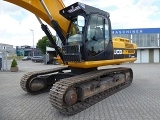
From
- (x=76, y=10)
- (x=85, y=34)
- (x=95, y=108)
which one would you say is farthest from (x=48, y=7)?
(x=95, y=108)

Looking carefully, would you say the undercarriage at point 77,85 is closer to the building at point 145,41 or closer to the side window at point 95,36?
the side window at point 95,36

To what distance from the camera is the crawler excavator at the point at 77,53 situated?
6.31 m

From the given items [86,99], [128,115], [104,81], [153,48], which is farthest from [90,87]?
[153,48]

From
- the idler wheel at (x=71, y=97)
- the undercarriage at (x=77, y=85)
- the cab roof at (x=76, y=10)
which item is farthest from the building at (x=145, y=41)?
the idler wheel at (x=71, y=97)

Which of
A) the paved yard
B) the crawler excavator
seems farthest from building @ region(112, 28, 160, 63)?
the paved yard

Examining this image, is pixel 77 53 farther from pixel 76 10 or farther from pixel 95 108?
pixel 95 108

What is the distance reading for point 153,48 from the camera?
4272 centimetres

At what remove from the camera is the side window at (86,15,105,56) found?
7392 millimetres

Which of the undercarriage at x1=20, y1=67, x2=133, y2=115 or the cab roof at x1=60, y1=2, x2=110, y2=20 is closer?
the undercarriage at x1=20, y1=67, x2=133, y2=115

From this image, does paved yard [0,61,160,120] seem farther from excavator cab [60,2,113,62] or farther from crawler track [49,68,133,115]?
excavator cab [60,2,113,62]

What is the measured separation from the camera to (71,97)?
620cm

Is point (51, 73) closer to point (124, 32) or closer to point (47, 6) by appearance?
point (47, 6)

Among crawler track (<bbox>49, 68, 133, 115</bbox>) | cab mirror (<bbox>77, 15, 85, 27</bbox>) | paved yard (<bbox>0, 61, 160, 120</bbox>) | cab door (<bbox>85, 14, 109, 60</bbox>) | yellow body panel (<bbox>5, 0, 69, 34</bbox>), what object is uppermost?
yellow body panel (<bbox>5, 0, 69, 34</bbox>)

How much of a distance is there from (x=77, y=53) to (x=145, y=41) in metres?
40.1
